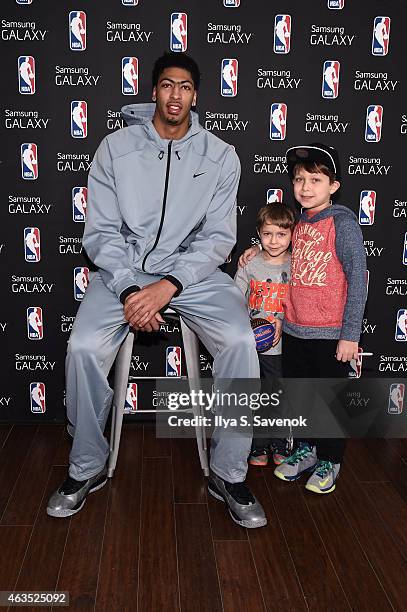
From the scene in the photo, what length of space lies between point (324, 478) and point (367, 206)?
120cm

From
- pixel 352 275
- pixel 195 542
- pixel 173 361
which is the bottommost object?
pixel 195 542

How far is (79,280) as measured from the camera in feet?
9.68

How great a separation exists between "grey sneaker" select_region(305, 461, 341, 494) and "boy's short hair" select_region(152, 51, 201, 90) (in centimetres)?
153

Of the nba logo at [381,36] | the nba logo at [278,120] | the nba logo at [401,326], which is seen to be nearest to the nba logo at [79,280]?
the nba logo at [278,120]

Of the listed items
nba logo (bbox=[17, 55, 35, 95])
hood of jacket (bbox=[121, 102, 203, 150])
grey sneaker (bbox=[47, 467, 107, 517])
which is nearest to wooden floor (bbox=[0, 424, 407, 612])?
grey sneaker (bbox=[47, 467, 107, 517])

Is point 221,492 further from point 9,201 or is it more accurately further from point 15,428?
point 9,201

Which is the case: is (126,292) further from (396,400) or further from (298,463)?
(396,400)

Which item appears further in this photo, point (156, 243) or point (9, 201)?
point (9, 201)

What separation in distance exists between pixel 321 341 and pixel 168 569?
96 cm

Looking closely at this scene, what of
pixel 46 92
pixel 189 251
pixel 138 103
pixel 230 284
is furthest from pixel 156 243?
pixel 46 92

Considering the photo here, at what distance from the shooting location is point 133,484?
247 centimetres

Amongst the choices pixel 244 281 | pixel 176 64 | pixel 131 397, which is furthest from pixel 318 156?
pixel 131 397

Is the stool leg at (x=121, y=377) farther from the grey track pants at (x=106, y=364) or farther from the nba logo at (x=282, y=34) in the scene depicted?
the nba logo at (x=282, y=34)

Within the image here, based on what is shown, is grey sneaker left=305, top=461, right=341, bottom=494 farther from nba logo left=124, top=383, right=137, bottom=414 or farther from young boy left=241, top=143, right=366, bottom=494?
nba logo left=124, top=383, right=137, bottom=414
